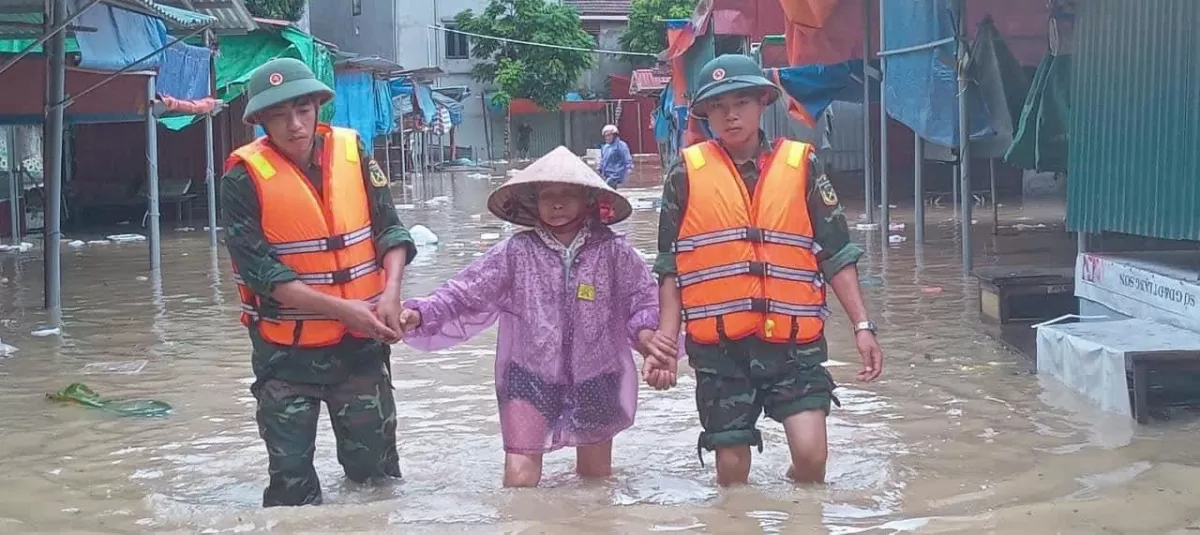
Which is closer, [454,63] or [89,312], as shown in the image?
[89,312]

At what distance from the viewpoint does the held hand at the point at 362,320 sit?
4570 mm

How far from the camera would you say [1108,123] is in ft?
26.5

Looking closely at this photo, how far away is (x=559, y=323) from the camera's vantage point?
4.83 m

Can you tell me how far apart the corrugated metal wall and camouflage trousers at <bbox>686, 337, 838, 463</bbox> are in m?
3.44

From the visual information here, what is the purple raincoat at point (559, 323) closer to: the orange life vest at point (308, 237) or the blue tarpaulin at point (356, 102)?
the orange life vest at point (308, 237)

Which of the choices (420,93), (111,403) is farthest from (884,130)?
(420,93)

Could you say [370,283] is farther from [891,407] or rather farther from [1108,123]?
[1108,123]

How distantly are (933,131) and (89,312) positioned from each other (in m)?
7.48

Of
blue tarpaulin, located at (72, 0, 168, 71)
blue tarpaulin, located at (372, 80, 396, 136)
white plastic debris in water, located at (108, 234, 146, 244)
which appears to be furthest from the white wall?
blue tarpaulin, located at (72, 0, 168, 71)

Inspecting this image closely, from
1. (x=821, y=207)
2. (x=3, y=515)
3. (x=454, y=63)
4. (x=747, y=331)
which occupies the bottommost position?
(x=3, y=515)

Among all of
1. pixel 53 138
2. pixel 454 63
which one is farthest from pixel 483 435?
pixel 454 63

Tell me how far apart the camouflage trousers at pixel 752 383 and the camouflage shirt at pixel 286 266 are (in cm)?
119

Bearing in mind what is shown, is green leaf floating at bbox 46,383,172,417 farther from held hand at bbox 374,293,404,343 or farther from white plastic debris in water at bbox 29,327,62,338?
held hand at bbox 374,293,404,343

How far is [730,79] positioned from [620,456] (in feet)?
6.59
